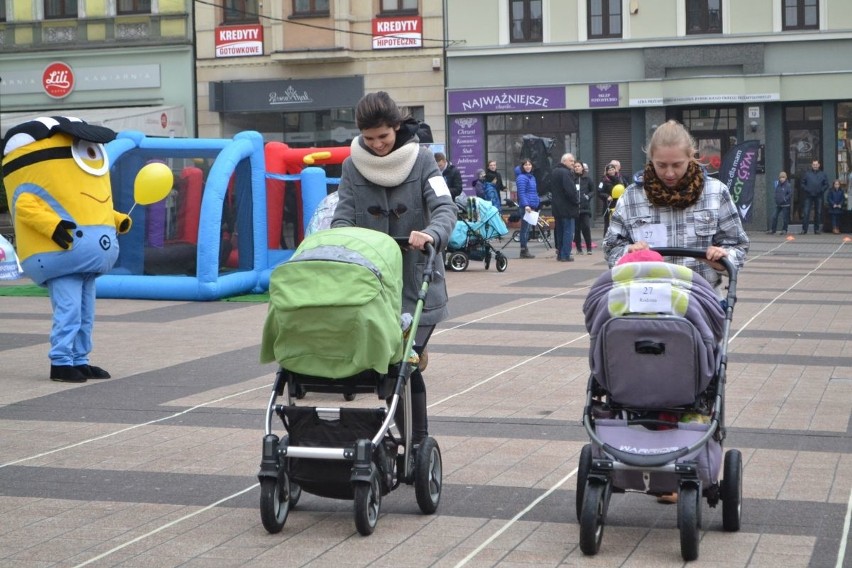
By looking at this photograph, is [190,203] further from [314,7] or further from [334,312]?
[314,7]

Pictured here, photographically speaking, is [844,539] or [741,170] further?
[741,170]

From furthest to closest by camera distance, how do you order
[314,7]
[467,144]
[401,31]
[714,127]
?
[314,7] < [401,31] < [467,144] < [714,127]

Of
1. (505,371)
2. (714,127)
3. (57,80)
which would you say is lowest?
(505,371)

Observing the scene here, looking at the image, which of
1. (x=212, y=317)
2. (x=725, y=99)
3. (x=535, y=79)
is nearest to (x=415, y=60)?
(x=535, y=79)

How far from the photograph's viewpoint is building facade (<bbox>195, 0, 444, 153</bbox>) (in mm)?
35250

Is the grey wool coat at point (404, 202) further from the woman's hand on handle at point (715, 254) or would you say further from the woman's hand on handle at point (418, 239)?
the woman's hand on handle at point (715, 254)

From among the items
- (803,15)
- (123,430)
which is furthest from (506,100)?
(123,430)

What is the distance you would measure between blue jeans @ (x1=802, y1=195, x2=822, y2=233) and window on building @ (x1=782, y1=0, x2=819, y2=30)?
4238 millimetres

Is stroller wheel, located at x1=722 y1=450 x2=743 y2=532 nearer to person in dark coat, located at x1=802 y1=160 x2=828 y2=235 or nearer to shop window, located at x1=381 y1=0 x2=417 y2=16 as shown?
person in dark coat, located at x1=802 y1=160 x2=828 y2=235

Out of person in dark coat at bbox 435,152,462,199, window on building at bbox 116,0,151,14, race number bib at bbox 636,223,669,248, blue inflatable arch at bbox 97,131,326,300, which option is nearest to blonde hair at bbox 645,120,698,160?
race number bib at bbox 636,223,669,248

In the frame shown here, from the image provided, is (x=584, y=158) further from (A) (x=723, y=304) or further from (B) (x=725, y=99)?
(A) (x=723, y=304)

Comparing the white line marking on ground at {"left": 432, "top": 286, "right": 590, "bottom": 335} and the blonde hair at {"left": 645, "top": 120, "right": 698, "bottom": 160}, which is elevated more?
the blonde hair at {"left": 645, "top": 120, "right": 698, "bottom": 160}

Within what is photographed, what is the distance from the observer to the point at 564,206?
22938mm

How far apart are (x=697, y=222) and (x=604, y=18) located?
2914 cm
